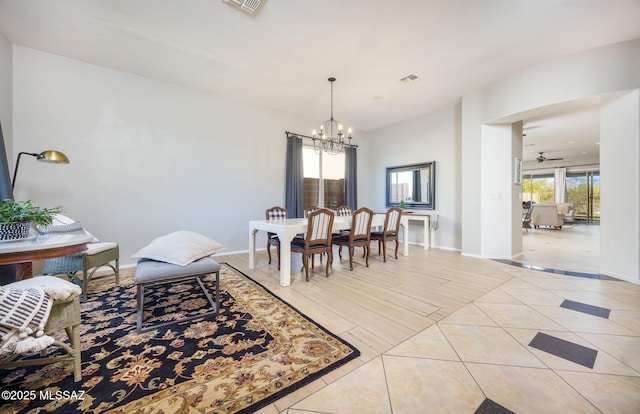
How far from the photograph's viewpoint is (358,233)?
361 cm

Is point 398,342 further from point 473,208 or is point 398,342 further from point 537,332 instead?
point 473,208

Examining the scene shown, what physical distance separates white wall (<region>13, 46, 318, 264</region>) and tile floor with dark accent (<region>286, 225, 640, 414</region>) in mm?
3720

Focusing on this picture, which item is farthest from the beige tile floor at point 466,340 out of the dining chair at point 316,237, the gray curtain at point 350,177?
the gray curtain at point 350,177

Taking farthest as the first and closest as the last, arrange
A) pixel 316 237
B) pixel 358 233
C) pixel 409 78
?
pixel 409 78 → pixel 358 233 → pixel 316 237

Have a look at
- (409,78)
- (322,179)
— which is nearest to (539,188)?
(322,179)

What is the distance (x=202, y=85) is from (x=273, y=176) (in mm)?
1971

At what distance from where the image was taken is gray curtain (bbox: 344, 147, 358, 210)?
618cm

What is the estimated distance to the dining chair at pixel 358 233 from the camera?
3500 mm

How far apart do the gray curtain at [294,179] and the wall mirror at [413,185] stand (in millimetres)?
2375

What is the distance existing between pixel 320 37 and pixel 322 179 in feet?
11.1

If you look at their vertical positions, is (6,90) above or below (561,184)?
above

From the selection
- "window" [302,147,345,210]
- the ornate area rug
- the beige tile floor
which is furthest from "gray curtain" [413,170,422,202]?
the ornate area rug

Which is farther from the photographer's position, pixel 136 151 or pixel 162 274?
pixel 136 151

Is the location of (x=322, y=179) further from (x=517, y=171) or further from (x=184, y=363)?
(x=184, y=363)
